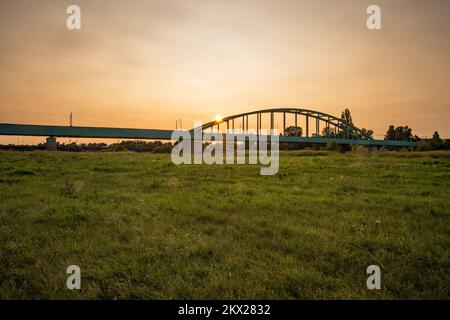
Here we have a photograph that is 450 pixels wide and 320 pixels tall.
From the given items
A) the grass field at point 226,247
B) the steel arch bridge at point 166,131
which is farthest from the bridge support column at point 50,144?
the grass field at point 226,247

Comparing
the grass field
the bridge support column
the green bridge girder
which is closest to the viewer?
the grass field

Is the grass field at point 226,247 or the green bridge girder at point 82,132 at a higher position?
the green bridge girder at point 82,132

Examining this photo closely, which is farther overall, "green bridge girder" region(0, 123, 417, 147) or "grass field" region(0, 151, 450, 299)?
"green bridge girder" region(0, 123, 417, 147)

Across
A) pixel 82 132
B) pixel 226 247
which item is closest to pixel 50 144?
pixel 82 132

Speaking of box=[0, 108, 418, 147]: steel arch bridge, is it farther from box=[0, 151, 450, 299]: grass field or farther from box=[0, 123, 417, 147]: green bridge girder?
box=[0, 151, 450, 299]: grass field

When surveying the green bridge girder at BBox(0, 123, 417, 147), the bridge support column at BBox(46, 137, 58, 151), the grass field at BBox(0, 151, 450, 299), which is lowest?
the grass field at BBox(0, 151, 450, 299)

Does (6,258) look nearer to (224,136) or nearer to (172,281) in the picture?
(172,281)

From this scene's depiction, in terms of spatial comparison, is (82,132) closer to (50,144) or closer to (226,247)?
(50,144)

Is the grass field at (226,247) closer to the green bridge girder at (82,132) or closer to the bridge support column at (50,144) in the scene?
the bridge support column at (50,144)

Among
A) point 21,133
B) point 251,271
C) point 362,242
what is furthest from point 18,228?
point 21,133

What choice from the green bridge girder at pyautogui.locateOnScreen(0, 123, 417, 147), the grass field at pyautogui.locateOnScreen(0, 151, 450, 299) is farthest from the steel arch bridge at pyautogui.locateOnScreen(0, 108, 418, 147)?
the grass field at pyautogui.locateOnScreen(0, 151, 450, 299)

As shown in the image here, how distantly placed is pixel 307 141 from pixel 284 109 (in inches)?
592

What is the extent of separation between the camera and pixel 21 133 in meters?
57.2

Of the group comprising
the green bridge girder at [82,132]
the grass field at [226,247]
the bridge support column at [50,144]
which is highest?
the green bridge girder at [82,132]
